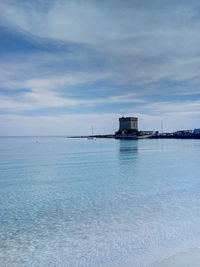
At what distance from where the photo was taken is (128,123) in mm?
175375

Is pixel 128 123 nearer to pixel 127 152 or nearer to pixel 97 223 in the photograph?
pixel 127 152

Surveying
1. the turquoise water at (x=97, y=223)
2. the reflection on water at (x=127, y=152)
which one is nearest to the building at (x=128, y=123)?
the reflection on water at (x=127, y=152)

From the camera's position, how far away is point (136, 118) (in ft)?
584

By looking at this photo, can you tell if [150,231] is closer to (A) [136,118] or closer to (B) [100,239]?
(B) [100,239]

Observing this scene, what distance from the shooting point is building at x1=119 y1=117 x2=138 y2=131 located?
174m

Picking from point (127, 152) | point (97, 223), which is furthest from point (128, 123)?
point (97, 223)

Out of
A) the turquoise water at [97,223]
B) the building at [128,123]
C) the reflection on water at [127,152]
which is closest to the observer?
the turquoise water at [97,223]

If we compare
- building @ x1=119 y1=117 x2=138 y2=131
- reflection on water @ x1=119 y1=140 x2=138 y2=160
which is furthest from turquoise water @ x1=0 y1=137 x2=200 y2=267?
building @ x1=119 y1=117 x2=138 y2=131

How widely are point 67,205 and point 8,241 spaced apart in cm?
485

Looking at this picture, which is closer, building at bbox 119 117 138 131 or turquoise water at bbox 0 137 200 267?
turquoise water at bbox 0 137 200 267

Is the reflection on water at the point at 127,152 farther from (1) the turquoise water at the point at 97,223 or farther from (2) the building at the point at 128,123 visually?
(2) the building at the point at 128,123

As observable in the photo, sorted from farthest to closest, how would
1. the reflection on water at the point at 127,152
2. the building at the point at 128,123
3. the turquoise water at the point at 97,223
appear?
the building at the point at 128,123, the reflection on water at the point at 127,152, the turquoise water at the point at 97,223

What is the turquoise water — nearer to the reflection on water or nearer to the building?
the reflection on water

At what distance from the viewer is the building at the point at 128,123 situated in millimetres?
174000
